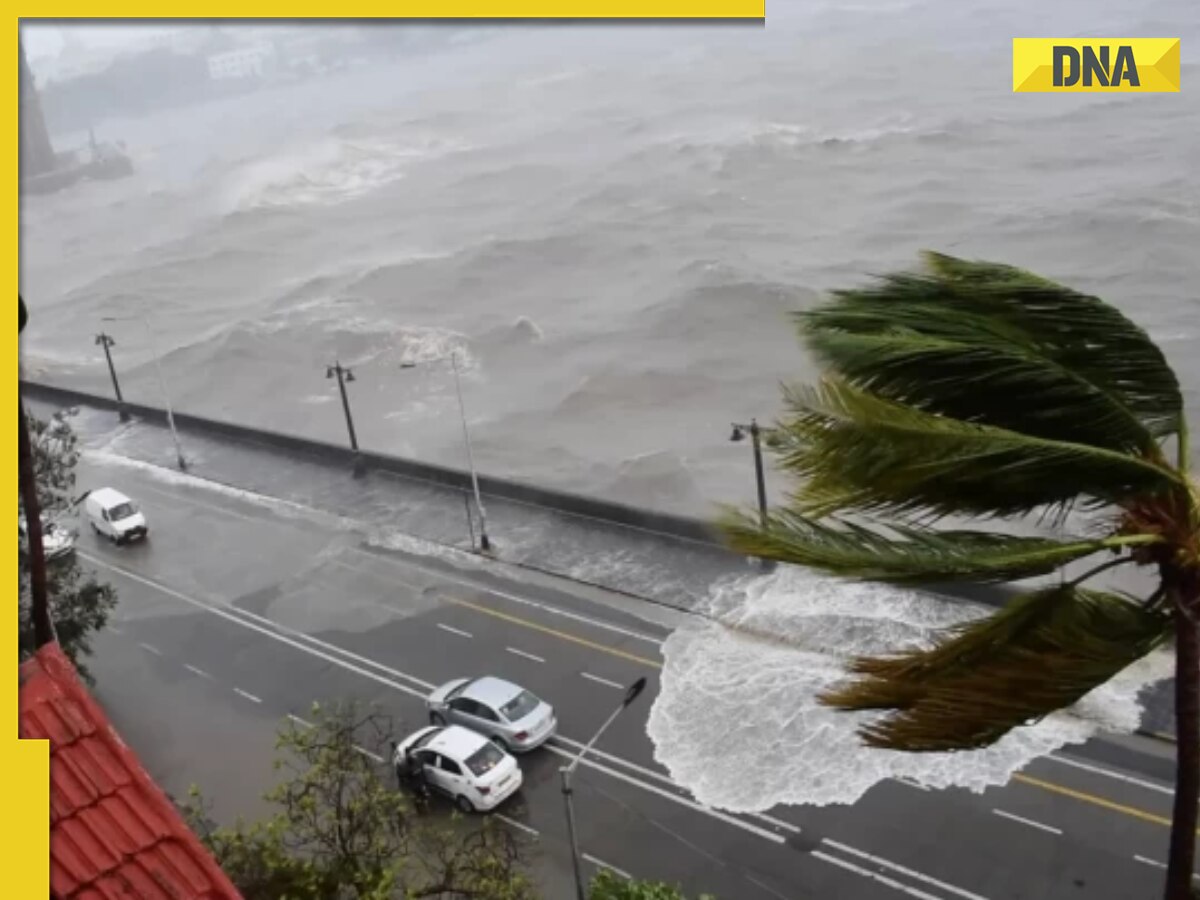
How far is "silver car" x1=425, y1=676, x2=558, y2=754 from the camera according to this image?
2323 cm

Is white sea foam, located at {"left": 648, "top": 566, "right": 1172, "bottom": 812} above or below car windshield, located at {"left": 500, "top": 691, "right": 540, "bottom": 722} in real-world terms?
below

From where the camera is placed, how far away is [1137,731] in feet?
73.0

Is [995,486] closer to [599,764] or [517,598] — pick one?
[599,764]

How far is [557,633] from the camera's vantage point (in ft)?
91.7

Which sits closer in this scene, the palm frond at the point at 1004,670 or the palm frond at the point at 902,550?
the palm frond at the point at 1004,670

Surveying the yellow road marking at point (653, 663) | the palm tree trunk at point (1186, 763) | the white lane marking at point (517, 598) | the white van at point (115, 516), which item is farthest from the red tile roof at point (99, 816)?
the white van at point (115, 516)

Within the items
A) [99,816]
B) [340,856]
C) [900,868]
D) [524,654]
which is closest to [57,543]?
[524,654]

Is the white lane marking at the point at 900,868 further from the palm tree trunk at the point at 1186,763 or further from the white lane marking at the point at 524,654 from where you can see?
the palm tree trunk at the point at 1186,763

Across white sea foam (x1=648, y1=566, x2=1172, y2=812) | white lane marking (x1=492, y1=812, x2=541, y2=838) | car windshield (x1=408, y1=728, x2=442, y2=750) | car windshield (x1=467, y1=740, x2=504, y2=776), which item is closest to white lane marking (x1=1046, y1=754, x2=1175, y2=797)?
white sea foam (x1=648, y1=566, x2=1172, y2=812)

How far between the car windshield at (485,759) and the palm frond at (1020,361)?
14838 mm

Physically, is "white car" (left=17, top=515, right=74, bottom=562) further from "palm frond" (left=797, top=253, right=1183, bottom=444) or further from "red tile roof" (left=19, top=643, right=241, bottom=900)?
"red tile roof" (left=19, top=643, right=241, bottom=900)

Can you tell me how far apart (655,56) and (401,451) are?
131 m

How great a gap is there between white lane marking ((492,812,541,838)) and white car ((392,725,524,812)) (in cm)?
20

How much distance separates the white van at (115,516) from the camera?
117 ft
